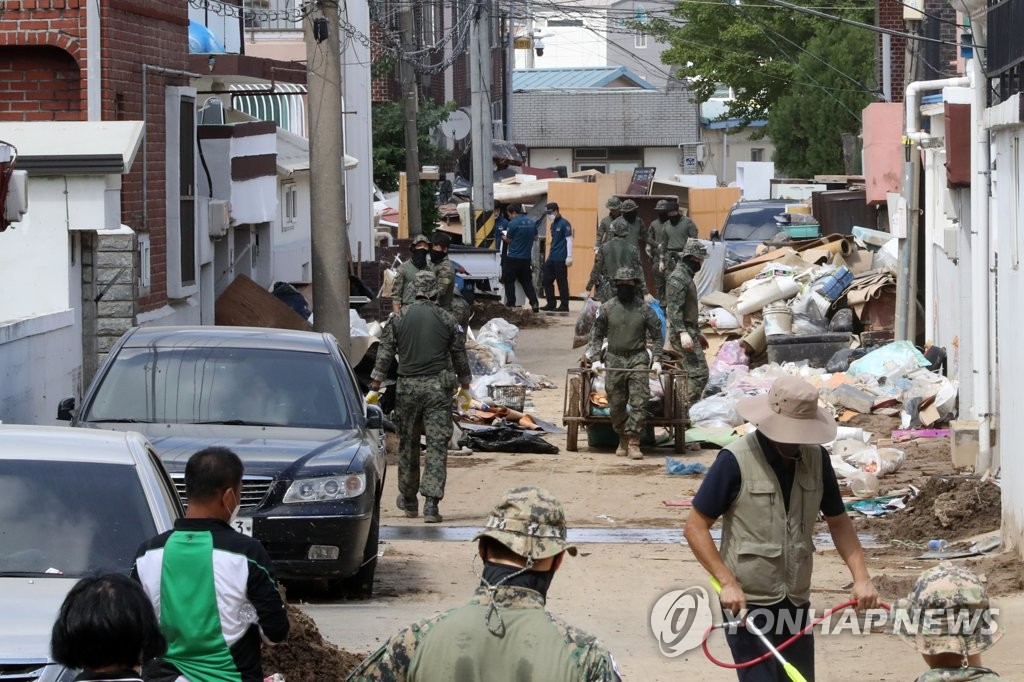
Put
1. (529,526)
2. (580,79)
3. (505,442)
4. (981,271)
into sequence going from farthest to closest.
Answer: (580,79), (505,442), (981,271), (529,526)

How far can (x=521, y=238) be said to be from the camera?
28.7 m

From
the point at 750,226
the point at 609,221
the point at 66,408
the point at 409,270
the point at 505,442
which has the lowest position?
the point at 505,442

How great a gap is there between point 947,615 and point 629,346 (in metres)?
11.4

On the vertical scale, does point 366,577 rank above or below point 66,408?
below

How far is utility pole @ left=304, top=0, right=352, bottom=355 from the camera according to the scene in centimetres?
1436

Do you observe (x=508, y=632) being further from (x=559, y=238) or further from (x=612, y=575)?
(x=559, y=238)

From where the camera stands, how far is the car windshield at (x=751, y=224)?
30.9 meters

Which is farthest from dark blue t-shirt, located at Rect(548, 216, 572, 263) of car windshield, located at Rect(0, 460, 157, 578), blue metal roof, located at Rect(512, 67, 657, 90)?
blue metal roof, located at Rect(512, 67, 657, 90)

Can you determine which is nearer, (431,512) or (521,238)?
(431,512)

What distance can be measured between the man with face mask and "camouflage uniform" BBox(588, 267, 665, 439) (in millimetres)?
10456

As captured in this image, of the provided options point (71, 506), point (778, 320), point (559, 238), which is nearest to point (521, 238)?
point (559, 238)

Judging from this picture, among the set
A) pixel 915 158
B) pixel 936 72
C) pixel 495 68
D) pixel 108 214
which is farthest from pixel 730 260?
pixel 495 68

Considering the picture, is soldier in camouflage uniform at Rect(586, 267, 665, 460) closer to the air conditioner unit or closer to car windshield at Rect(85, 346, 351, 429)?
the air conditioner unit

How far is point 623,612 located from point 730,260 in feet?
67.7
